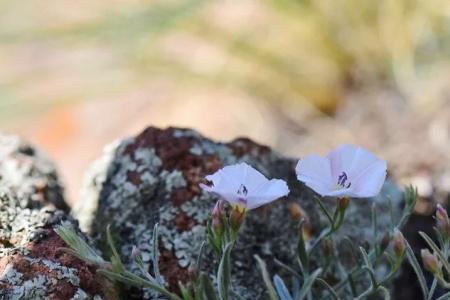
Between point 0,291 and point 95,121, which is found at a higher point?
point 0,291

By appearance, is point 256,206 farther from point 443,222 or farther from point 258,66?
point 258,66

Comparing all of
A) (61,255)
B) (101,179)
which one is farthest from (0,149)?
(61,255)

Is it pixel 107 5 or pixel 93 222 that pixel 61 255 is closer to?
pixel 93 222

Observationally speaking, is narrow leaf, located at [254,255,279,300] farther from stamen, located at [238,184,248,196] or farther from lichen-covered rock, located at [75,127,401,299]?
lichen-covered rock, located at [75,127,401,299]

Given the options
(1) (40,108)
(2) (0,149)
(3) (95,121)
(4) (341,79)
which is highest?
(2) (0,149)

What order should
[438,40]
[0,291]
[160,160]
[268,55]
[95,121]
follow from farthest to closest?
1. [95,121]
2. [268,55]
3. [438,40]
4. [160,160]
5. [0,291]

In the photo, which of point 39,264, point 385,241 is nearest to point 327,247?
point 385,241

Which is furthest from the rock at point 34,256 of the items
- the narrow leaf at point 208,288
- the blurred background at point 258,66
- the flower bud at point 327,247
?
the blurred background at point 258,66
